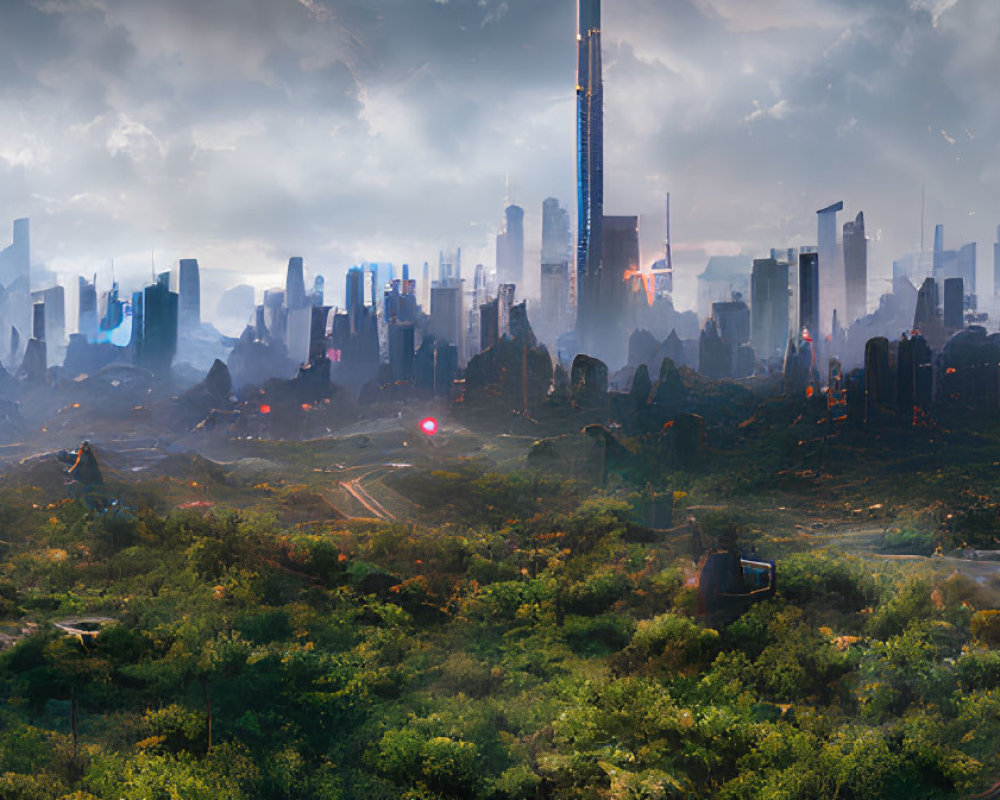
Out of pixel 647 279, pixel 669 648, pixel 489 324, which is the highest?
pixel 647 279

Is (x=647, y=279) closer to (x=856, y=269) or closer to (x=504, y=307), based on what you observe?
(x=504, y=307)

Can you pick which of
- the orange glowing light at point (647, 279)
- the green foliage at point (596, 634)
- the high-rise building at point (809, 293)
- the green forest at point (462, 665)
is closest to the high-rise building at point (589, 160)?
the orange glowing light at point (647, 279)

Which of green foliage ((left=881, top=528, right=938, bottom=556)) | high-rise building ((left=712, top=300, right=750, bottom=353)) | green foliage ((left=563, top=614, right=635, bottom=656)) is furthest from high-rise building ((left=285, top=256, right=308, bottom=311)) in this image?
green foliage ((left=881, top=528, right=938, bottom=556))

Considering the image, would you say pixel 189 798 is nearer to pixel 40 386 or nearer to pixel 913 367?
pixel 40 386

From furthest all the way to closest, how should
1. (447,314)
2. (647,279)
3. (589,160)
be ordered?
(447,314) < (647,279) < (589,160)

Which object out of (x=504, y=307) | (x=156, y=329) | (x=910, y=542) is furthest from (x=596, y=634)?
(x=156, y=329)

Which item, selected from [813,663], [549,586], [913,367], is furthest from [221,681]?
[913,367]

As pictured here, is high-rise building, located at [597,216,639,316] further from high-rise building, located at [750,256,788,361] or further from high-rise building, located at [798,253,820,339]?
high-rise building, located at [798,253,820,339]
